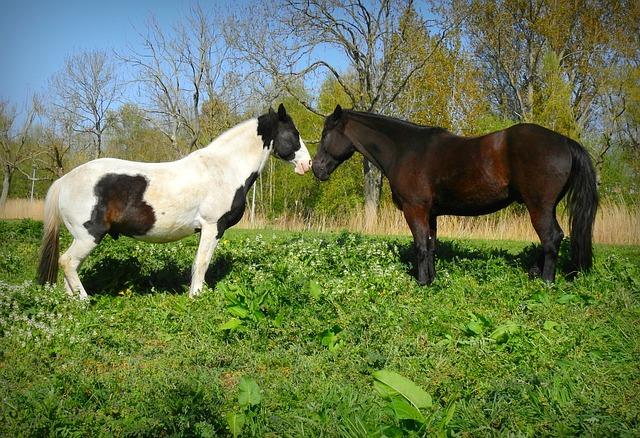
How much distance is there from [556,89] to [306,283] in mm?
23713

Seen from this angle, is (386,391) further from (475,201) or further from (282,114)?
(282,114)

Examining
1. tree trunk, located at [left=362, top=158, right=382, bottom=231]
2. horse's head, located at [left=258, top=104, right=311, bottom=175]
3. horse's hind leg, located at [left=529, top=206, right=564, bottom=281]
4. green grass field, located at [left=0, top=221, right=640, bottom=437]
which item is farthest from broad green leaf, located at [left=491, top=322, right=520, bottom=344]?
tree trunk, located at [left=362, top=158, right=382, bottom=231]

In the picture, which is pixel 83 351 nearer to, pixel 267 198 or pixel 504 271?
pixel 504 271

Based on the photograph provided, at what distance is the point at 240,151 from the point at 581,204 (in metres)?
4.60

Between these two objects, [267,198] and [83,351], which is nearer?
[83,351]

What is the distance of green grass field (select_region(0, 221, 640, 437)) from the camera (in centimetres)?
346

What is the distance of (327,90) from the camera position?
1160 inches

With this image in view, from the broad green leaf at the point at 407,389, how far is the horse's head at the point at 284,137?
4.90 meters

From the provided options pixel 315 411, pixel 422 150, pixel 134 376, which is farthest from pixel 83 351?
pixel 422 150

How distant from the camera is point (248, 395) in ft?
12.0

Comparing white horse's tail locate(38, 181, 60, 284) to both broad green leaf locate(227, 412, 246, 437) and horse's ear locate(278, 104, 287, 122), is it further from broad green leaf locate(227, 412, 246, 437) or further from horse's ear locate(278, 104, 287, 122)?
broad green leaf locate(227, 412, 246, 437)

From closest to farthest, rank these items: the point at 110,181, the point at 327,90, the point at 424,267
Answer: the point at 110,181
the point at 424,267
the point at 327,90

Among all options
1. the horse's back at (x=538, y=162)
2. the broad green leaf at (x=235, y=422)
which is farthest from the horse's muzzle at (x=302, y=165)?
the broad green leaf at (x=235, y=422)

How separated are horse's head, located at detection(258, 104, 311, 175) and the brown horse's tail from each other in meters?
3.69
